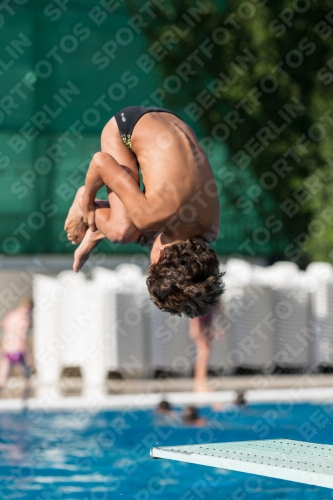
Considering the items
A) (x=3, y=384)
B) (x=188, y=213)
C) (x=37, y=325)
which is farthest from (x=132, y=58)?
(x=188, y=213)

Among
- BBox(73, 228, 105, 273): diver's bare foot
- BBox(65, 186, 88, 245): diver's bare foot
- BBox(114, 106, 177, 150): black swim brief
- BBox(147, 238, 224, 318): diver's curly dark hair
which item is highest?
BBox(114, 106, 177, 150): black swim brief

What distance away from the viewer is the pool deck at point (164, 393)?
8828 mm

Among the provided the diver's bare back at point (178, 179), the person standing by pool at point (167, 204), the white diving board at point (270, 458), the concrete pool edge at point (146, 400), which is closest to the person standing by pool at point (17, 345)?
the concrete pool edge at point (146, 400)

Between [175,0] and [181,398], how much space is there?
844 cm

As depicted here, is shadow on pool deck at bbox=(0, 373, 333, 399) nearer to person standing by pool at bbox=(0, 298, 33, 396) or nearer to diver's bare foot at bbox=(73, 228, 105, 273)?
person standing by pool at bbox=(0, 298, 33, 396)

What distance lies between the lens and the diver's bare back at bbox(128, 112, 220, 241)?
4.65 m

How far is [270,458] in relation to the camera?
192 inches

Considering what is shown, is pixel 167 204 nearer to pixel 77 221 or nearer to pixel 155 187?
pixel 155 187

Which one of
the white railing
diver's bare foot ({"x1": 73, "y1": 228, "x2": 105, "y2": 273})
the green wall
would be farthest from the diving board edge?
the green wall

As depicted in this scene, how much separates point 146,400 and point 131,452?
0.82 metres

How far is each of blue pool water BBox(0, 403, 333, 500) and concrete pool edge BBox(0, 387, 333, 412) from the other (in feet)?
0.29

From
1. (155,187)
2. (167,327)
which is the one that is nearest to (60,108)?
(167,327)

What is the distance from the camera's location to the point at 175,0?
1543 centimetres

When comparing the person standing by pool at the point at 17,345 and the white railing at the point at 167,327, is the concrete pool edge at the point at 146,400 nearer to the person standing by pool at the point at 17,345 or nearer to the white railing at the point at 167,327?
the person standing by pool at the point at 17,345
